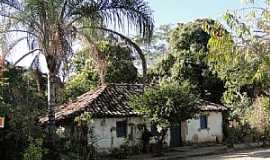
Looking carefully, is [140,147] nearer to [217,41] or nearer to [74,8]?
[74,8]

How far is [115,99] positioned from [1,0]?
11.0 m

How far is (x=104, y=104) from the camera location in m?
28.6

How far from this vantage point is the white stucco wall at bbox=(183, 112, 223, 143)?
32406 millimetres

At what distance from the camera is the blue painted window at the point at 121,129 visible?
28.3 metres

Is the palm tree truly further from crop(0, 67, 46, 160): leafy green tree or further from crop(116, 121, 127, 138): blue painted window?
crop(116, 121, 127, 138): blue painted window

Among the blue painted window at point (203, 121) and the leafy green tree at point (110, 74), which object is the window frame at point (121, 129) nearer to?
the blue painted window at point (203, 121)

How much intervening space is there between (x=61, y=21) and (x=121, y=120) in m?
9.24

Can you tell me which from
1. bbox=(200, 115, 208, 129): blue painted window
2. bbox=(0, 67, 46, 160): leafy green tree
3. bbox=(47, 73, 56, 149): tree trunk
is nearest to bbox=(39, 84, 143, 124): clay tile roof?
bbox=(47, 73, 56, 149): tree trunk

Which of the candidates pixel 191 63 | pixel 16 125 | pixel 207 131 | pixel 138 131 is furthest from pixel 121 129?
pixel 191 63

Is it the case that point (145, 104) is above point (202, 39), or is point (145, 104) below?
below

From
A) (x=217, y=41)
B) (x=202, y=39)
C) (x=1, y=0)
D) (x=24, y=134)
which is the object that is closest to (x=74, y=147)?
(x=24, y=134)

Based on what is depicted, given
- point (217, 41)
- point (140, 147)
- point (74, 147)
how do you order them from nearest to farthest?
1. point (217, 41)
2. point (74, 147)
3. point (140, 147)

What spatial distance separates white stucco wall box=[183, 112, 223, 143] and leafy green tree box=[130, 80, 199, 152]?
18.8 ft

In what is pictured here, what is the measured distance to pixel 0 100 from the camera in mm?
20156
